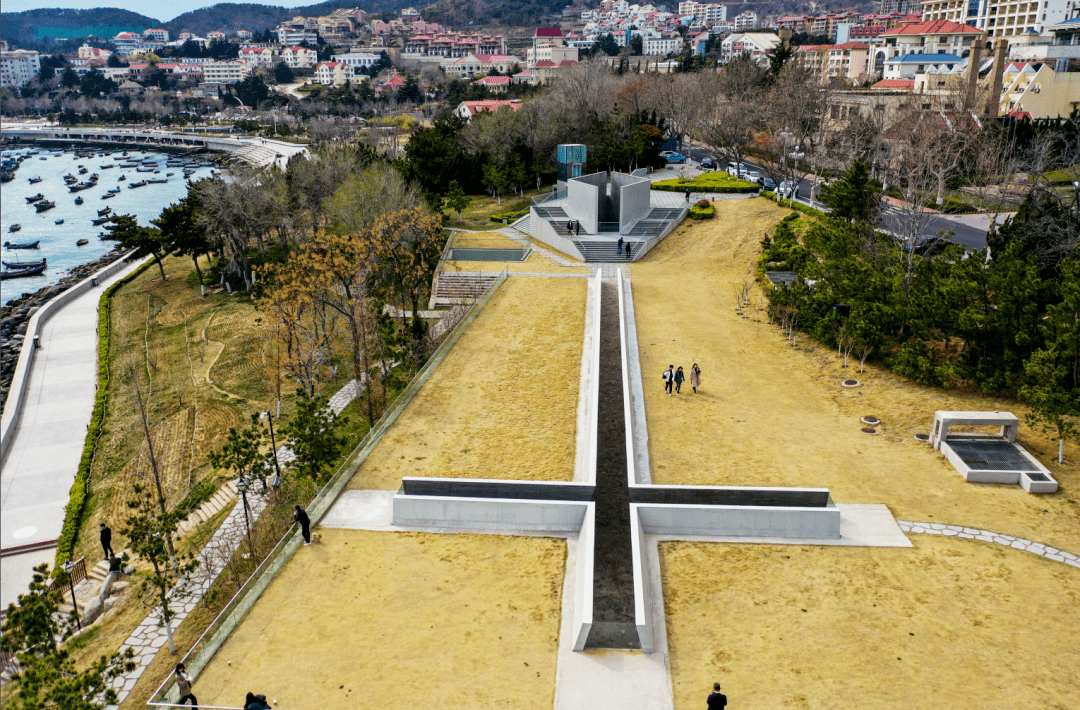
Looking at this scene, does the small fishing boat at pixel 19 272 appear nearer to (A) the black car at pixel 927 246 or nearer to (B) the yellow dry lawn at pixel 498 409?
(B) the yellow dry lawn at pixel 498 409

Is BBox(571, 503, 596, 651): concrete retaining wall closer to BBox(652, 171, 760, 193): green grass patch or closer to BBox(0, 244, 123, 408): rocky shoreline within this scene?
BBox(0, 244, 123, 408): rocky shoreline

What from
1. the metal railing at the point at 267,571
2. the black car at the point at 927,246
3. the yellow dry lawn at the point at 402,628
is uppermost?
the black car at the point at 927,246

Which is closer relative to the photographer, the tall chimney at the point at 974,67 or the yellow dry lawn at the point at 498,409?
the yellow dry lawn at the point at 498,409

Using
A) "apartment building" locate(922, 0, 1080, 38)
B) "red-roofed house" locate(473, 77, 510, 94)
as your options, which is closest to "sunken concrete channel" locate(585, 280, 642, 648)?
"apartment building" locate(922, 0, 1080, 38)

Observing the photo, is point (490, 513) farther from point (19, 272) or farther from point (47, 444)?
point (19, 272)

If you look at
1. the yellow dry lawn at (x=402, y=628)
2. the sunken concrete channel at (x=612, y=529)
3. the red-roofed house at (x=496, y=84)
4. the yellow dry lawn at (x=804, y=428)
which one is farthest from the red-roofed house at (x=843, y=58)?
the yellow dry lawn at (x=402, y=628)

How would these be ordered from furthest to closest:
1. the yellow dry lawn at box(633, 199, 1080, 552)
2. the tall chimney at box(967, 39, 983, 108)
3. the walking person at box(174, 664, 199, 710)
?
the tall chimney at box(967, 39, 983, 108) < the yellow dry lawn at box(633, 199, 1080, 552) < the walking person at box(174, 664, 199, 710)

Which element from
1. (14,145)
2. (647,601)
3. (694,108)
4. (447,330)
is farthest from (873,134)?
(14,145)

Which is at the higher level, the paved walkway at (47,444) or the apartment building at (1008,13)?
the apartment building at (1008,13)

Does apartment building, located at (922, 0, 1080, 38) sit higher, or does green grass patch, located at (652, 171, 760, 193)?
apartment building, located at (922, 0, 1080, 38)
